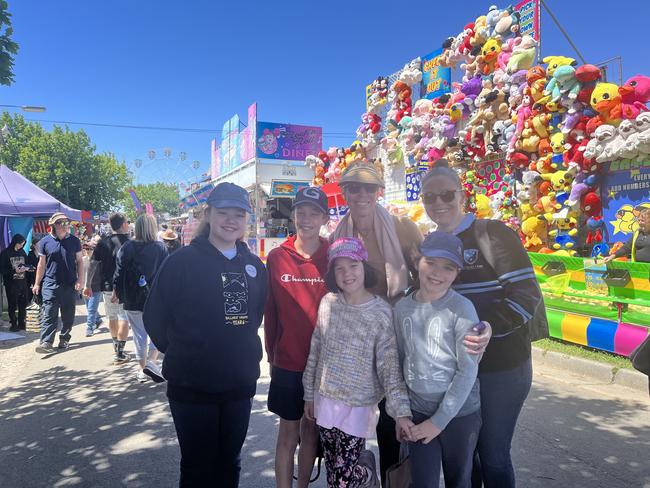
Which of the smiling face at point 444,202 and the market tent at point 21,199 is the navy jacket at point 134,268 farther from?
the market tent at point 21,199

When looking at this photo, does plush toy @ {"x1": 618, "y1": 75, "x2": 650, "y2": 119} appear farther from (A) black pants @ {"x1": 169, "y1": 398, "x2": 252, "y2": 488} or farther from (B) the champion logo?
(A) black pants @ {"x1": 169, "y1": 398, "x2": 252, "y2": 488}

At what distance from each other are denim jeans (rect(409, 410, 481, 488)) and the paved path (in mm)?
1272

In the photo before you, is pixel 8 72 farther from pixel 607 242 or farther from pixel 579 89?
pixel 607 242

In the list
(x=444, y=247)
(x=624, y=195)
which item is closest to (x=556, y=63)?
(x=624, y=195)

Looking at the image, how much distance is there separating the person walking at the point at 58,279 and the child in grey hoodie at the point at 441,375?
6244 mm

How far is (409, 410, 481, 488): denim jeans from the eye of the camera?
6.16 ft

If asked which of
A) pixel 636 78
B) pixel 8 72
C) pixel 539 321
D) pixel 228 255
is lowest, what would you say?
pixel 539 321

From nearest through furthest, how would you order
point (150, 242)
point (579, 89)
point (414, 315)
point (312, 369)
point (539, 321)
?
point (414, 315), point (539, 321), point (312, 369), point (150, 242), point (579, 89)

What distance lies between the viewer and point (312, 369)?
2258mm

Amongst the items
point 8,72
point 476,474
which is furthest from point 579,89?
point 8,72

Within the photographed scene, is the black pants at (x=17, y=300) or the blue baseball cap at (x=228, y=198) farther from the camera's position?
the black pants at (x=17, y=300)

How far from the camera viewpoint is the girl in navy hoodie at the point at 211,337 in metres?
2.15

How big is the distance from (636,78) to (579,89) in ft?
2.64

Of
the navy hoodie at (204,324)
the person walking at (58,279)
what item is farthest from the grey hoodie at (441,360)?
the person walking at (58,279)
